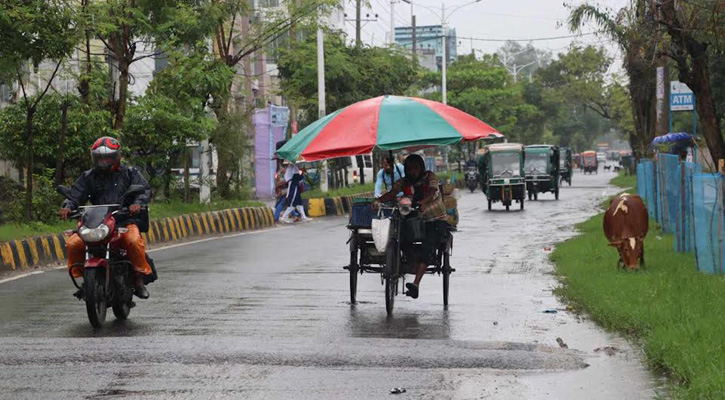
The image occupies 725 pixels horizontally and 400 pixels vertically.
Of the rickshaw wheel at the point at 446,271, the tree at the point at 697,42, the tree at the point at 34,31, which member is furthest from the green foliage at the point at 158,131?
the rickshaw wheel at the point at 446,271

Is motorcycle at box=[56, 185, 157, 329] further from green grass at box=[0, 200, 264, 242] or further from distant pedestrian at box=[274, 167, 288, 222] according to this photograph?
distant pedestrian at box=[274, 167, 288, 222]

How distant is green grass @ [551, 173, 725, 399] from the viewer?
25.9 ft

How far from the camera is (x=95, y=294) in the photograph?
1059 centimetres

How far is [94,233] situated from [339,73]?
36.2 m

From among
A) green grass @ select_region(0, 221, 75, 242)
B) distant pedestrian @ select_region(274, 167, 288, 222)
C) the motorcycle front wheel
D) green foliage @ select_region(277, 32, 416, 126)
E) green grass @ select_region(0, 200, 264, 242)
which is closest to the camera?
the motorcycle front wheel

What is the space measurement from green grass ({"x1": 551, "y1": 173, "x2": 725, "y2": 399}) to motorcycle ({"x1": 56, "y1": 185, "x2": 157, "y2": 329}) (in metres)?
4.68

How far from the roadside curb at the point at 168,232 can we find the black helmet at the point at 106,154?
246 inches

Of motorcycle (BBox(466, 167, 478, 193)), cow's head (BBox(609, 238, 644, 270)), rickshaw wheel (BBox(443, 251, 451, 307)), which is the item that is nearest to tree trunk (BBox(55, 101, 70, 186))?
rickshaw wheel (BBox(443, 251, 451, 307))

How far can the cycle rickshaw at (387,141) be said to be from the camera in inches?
481

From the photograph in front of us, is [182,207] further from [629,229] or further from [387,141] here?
[387,141]

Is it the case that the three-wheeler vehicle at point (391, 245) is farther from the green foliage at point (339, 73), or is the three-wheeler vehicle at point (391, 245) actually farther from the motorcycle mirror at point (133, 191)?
the green foliage at point (339, 73)

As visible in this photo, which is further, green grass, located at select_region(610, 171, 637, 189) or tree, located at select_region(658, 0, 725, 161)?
green grass, located at select_region(610, 171, 637, 189)

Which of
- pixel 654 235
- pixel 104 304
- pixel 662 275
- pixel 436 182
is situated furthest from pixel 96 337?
pixel 654 235

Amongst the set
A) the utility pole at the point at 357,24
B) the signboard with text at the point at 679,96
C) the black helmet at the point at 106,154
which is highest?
the utility pole at the point at 357,24
